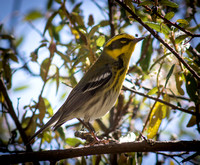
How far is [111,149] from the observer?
2.06 metres

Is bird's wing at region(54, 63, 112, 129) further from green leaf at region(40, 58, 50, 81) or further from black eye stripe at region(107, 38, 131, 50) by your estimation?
green leaf at region(40, 58, 50, 81)

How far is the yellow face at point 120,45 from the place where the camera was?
2930 mm

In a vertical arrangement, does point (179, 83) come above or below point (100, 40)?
below

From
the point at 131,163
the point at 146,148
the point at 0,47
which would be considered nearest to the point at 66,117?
the point at 131,163

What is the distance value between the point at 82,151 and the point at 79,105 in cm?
79

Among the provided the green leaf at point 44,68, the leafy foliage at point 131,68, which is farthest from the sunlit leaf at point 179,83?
the green leaf at point 44,68

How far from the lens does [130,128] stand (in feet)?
11.1

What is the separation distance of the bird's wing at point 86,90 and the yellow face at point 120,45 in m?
0.26

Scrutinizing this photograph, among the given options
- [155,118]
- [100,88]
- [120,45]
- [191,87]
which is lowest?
[155,118]

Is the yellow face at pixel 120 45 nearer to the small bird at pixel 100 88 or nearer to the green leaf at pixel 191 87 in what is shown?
the small bird at pixel 100 88

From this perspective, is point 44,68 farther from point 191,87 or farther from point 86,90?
point 191,87

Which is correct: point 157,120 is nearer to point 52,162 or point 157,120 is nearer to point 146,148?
point 146,148

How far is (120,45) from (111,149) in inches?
56.3

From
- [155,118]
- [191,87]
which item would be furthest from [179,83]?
[155,118]
